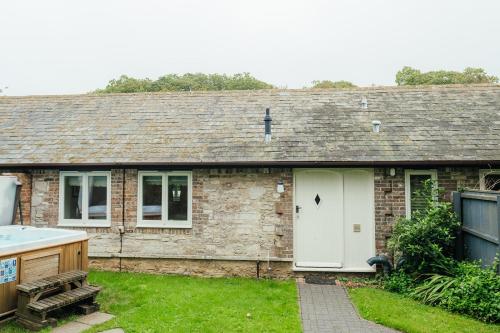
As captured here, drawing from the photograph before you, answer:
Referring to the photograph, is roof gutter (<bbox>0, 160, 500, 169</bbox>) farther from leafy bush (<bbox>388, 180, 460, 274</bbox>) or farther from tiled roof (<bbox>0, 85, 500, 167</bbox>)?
leafy bush (<bbox>388, 180, 460, 274</bbox>)

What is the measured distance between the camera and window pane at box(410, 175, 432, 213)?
849 centimetres

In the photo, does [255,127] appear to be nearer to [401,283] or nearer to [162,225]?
[162,225]

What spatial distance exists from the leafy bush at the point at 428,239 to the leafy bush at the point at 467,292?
422 millimetres

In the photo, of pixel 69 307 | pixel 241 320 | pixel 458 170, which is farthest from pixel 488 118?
pixel 69 307

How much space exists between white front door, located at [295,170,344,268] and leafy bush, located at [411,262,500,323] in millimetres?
2082

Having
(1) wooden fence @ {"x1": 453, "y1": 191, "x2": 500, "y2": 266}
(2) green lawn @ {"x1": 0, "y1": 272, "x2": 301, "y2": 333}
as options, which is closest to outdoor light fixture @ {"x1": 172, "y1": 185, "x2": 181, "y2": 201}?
(2) green lawn @ {"x1": 0, "y1": 272, "x2": 301, "y2": 333}

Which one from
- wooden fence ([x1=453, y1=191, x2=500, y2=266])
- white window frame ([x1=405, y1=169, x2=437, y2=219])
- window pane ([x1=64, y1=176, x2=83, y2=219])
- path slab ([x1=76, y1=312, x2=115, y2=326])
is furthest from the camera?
window pane ([x1=64, y1=176, x2=83, y2=219])

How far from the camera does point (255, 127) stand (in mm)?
10141

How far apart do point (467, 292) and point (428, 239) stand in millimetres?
1468

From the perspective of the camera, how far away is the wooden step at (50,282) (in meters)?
5.39

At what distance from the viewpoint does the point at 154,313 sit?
19.5ft

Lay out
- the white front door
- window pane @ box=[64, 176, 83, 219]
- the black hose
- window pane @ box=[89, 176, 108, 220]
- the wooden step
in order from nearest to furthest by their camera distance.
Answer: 1. the wooden step
2. the black hose
3. the white front door
4. window pane @ box=[89, 176, 108, 220]
5. window pane @ box=[64, 176, 83, 219]

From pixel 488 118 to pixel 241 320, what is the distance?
8.83m

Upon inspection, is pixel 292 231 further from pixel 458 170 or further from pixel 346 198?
pixel 458 170
